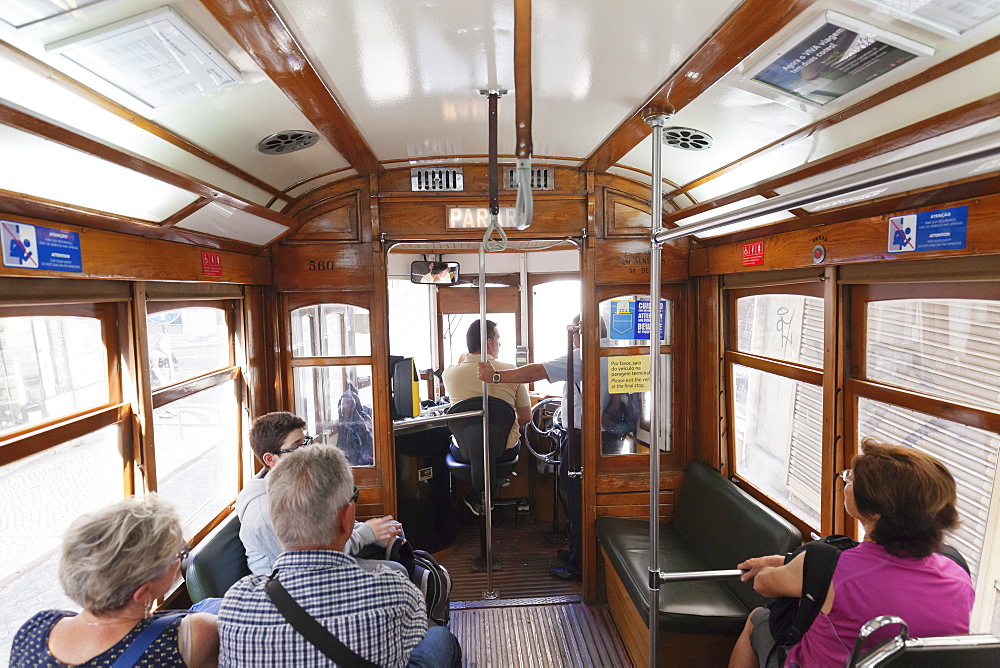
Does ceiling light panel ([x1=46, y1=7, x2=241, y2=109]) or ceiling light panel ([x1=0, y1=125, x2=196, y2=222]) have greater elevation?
ceiling light panel ([x1=46, y1=7, x2=241, y2=109])

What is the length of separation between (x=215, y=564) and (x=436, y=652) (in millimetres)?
1013

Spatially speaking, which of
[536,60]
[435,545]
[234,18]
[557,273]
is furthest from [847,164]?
[557,273]

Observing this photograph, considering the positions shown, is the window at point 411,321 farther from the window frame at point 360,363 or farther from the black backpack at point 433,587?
the black backpack at point 433,587

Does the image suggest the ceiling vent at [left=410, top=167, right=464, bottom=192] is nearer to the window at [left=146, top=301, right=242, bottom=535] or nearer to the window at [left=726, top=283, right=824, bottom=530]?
the window at [left=146, top=301, right=242, bottom=535]

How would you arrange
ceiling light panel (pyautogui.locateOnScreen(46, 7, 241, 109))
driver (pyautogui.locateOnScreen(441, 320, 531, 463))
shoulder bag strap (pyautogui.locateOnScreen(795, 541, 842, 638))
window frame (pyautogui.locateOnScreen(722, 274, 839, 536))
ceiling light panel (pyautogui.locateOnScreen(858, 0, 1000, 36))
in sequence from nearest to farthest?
ceiling light panel (pyautogui.locateOnScreen(858, 0, 1000, 36)) < ceiling light panel (pyautogui.locateOnScreen(46, 7, 241, 109)) < shoulder bag strap (pyautogui.locateOnScreen(795, 541, 842, 638)) < window frame (pyautogui.locateOnScreen(722, 274, 839, 536)) < driver (pyautogui.locateOnScreen(441, 320, 531, 463))

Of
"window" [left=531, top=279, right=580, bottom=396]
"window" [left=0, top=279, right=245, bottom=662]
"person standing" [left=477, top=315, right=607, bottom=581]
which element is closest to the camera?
"window" [left=0, top=279, right=245, bottom=662]

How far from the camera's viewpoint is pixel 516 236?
3.03 metres

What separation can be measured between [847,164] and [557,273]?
Result: 393 centimetres

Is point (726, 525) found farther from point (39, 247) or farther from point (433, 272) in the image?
point (433, 272)

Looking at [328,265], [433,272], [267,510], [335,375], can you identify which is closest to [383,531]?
[267,510]

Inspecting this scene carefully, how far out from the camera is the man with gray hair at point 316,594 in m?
1.19

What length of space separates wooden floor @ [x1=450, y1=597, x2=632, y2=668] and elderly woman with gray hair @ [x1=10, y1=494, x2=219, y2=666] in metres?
1.88

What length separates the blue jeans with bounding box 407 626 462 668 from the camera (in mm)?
1808

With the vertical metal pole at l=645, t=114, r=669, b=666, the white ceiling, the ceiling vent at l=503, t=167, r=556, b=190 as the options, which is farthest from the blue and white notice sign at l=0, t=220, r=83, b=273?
the ceiling vent at l=503, t=167, r=556, b=190
